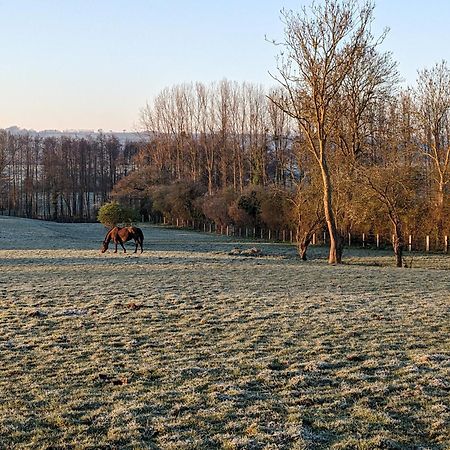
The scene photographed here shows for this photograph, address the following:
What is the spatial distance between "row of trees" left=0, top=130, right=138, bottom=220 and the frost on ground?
75900mm

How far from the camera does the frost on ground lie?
5891mm

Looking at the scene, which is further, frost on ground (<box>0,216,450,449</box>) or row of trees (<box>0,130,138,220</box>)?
row of trees (<box>0,130,138,220</box>)

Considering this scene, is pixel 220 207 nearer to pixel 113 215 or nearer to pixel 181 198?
pixel 181 198

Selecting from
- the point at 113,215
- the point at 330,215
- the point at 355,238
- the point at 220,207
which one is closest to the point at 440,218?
the point at 355,238

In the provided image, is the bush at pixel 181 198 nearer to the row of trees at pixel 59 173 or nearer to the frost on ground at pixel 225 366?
the row of trees at pixel 59 173

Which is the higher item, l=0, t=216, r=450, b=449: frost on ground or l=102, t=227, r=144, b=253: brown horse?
l=102, t=227, r=144, b=253: brown horse

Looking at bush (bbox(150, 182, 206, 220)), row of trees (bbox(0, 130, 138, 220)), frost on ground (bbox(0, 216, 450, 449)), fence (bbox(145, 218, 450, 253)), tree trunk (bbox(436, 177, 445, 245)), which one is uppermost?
row of trees (bbox(0, 130, 138, 220))

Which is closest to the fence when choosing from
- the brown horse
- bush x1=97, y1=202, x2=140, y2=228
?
bush x1=97, y1=202, x2=140, y2=228

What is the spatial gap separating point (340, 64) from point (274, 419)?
23.5m

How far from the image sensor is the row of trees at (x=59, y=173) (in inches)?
3597

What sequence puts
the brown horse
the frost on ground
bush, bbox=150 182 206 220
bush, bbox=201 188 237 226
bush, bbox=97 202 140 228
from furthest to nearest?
bush, bbox=150 182 206 220
bush, bbox=201 188 237 226
bush, bbox=97 202 140 228
the brown horse
the frost on ground

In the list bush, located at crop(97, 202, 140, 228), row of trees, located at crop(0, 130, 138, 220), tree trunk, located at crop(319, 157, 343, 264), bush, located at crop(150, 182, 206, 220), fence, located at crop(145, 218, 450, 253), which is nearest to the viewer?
tree trunk, located at crop(319, 157, 343, 264)

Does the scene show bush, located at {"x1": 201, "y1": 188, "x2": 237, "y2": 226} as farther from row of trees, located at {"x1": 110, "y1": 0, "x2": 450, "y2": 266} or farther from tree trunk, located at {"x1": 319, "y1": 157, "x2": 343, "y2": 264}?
tree trunk, located at {"x1": 319, "y1": 157, "x2": 343, "y2": 264}

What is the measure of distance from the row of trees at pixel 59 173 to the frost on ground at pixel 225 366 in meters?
75.9
